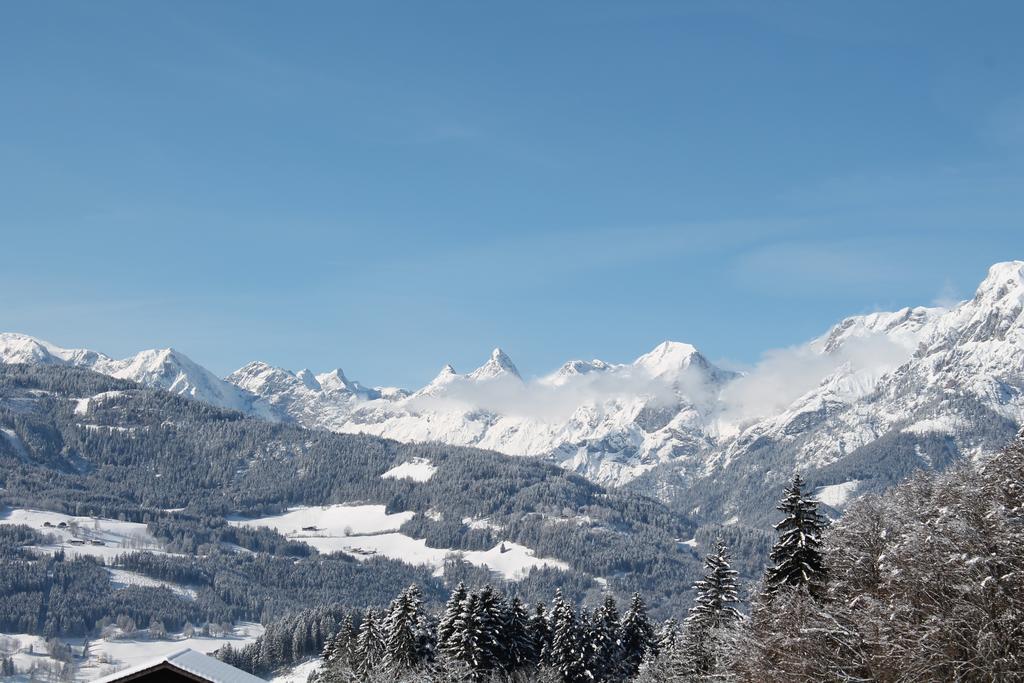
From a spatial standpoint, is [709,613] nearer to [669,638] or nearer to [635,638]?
[669,638]

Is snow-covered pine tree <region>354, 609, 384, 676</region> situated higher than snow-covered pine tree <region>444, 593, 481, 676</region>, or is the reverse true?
snow-covered pine tree <region>444, 593, 481, 676</region>

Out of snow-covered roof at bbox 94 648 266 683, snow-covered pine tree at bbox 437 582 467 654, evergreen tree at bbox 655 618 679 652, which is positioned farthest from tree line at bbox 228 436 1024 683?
snow-covered roof at bbox 94 648 266 683

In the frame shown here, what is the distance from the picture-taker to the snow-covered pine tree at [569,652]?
306 feet

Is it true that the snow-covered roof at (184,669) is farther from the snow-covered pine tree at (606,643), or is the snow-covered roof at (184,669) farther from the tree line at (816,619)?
the snow-covered pine tree at (606,643)

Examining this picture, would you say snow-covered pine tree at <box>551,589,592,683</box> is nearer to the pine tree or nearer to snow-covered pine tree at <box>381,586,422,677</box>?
the pine tree

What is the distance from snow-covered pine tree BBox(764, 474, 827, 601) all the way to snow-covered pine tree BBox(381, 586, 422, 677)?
32508mm

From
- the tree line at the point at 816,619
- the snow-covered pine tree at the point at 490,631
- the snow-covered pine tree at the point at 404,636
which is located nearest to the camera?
the tree line at the point at 816,619

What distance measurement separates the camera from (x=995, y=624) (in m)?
40.8

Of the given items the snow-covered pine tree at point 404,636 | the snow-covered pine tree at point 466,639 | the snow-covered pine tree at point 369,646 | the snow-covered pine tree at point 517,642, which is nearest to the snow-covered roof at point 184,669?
the snow-covered pine tree at point 404,636

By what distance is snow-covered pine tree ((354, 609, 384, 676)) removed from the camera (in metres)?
98.2

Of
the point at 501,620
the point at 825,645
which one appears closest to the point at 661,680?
the point at 501,620

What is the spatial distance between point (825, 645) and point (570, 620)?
49701 millimetres

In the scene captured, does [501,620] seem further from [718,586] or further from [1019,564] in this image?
[1019,564]

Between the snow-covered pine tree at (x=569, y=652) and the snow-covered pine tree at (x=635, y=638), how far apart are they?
32.1 feet
